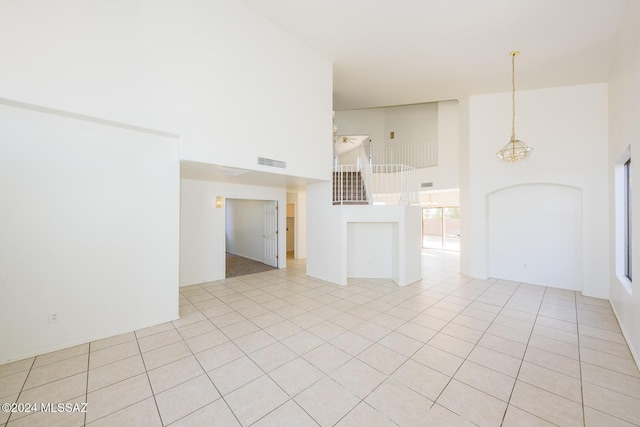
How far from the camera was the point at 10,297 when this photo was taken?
2637 mm

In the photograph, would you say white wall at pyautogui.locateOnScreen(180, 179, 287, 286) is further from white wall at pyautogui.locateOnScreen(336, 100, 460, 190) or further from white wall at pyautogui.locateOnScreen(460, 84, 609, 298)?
white wall at pyautogui.locateOnScreen(336, 100, 460, 190)

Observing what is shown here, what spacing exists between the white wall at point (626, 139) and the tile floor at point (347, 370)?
13.2 inches

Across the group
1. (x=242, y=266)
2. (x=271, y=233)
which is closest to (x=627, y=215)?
(x=271, y=233)

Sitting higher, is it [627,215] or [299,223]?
[627,215]

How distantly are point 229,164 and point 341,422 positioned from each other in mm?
3614

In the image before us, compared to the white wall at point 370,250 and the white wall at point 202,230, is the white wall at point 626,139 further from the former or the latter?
the white wall at point 202,230

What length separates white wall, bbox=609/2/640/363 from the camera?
2867 mm

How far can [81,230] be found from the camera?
3029 millimetres

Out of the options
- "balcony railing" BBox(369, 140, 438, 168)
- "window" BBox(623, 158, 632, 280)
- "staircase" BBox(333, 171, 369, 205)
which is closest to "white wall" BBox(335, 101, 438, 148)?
"balcony railing" BBox(369, 140, 438, 168)

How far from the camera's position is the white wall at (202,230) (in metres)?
5.53

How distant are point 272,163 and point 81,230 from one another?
112 inches

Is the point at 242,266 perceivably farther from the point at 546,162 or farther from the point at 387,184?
the point at 546,162

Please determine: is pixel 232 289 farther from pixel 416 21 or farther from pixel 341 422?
pixel 416 21

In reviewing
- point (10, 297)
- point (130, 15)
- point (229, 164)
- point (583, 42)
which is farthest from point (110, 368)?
point (583, 42)
